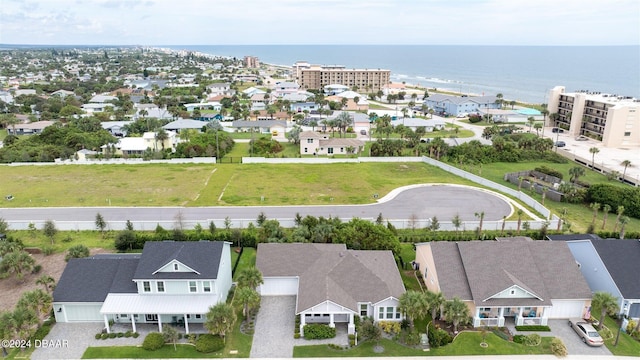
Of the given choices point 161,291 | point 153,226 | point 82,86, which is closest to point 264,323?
point 161,291

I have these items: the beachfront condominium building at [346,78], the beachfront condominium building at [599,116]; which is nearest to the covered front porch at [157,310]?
the beachfront condominium building at [599,116]

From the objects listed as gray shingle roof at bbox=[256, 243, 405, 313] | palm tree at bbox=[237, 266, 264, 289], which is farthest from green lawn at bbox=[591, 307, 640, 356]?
palm tree at bbox=[237, 266, 264, 289]

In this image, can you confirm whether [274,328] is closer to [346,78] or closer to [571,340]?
[571,340]

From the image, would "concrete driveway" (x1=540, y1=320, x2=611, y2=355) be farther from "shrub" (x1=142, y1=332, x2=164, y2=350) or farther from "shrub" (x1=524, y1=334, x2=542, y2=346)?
"shrub" (x1=142, y1=332, x2=164, y2=350)

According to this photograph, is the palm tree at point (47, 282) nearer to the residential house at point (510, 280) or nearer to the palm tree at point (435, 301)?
the palm tree at point (435, 301)

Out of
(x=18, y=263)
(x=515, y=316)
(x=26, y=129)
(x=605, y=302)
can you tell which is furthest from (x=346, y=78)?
(x=605, y=302)
